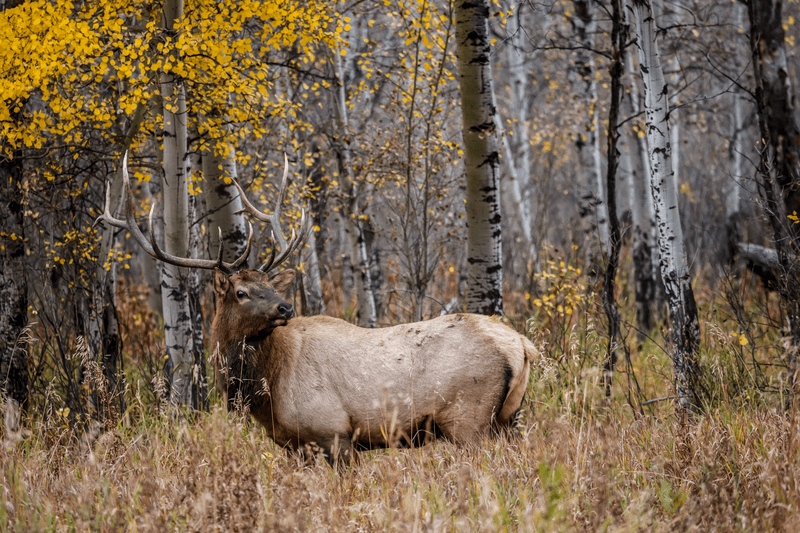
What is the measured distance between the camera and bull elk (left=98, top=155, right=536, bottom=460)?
167 inches

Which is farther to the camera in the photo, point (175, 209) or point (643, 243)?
point (643, 243)

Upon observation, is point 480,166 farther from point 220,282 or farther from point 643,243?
point 643,243

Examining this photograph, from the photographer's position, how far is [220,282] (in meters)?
4.68

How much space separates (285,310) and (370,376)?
2.46 ft

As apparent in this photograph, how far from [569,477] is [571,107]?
44.1 feet

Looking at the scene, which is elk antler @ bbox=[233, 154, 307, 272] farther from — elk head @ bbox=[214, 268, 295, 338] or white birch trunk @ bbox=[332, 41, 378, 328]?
white birch trunk @ bbox=[332, 41, 378, 328]

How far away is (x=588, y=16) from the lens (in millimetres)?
10258

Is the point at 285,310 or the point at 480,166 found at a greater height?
the point at 480,166

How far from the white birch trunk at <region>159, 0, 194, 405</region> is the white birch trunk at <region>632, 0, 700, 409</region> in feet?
13.1

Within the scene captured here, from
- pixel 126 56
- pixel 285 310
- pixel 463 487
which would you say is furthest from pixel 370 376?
pixel 126 56

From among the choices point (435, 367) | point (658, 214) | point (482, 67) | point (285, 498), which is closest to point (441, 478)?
point (435, 367)

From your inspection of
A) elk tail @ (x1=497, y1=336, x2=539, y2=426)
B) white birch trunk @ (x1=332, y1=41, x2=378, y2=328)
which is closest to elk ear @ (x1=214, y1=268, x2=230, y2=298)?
elk tail @ (x1=497, y1=336, x2=539, y2=426)

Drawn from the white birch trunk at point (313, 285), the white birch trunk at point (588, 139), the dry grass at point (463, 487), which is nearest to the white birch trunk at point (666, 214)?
the dry grass at point (463, 487)

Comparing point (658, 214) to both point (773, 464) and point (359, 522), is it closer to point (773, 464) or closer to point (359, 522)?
point (773, 464)
